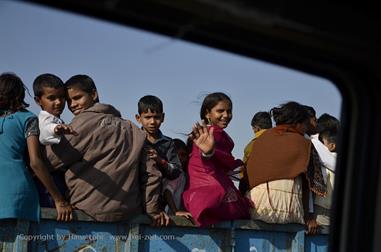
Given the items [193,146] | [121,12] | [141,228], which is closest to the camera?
[121,12]

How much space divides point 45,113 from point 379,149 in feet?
9.43

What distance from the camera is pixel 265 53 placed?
144 cm

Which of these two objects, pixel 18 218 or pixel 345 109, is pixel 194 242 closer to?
pixel 18 218

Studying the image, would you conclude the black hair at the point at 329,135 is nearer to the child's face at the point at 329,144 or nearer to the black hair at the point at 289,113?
the child's face at the point at 329,144

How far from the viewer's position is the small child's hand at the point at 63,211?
398cm

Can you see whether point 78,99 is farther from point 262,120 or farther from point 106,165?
point 262,120

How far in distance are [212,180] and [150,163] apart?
0.50 meters

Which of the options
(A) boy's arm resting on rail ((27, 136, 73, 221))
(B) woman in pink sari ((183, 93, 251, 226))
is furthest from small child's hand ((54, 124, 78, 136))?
(B) woman in pink sari ((183, 93, 251, 226))

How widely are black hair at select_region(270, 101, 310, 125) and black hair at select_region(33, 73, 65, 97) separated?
167cm

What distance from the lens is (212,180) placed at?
15.4 feet

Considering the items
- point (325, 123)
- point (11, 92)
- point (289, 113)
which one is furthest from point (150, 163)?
point (325, 123)

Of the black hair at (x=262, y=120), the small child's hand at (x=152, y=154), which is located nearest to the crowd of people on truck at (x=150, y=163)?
the small child's hand at (x=152, y=154)

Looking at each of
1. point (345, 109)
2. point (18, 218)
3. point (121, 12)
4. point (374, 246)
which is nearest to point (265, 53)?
point (121, 12)

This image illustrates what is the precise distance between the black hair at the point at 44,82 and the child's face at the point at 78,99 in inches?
6.3
